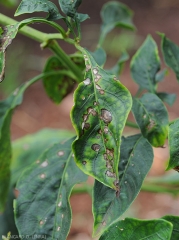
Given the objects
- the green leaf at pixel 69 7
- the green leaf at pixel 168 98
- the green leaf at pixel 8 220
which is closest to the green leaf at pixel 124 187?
the green leaf at pixel 168 98

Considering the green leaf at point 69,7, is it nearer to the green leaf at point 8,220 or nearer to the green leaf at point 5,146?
the green leaf at point 5,146

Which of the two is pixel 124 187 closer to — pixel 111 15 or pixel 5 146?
pixel 5 146

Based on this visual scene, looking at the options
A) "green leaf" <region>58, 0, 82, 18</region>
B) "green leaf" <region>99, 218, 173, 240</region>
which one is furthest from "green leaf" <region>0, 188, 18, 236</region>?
"green leaf" <region>58, 0, 82, 18</region>

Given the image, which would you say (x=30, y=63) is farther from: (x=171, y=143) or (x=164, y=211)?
(x=171, y=143)

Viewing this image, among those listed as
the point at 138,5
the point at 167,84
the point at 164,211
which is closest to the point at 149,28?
the point at 138,5

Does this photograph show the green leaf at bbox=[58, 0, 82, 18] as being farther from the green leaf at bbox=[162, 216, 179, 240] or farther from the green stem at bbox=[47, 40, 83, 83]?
the green leaf at bbox=[162, 216, 179, 240]
